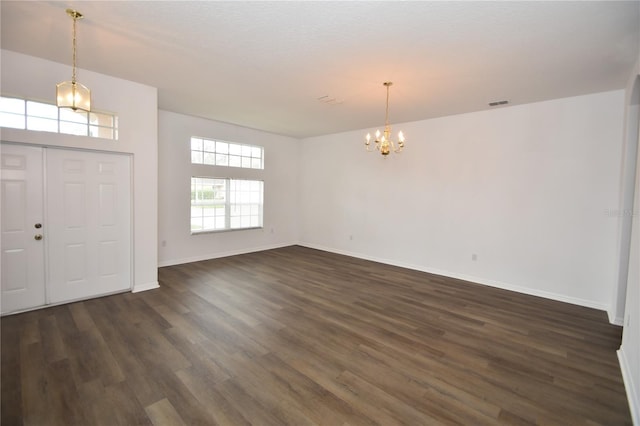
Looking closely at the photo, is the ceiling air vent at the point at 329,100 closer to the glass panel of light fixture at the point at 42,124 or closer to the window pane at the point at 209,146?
the window pane at the point at 209,146

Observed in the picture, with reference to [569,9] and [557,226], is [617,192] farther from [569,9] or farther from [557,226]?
[569,9]

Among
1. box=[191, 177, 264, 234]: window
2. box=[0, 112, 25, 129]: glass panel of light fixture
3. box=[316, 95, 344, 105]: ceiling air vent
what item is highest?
box=[316, 95, 344, 105]: ceiling air vent

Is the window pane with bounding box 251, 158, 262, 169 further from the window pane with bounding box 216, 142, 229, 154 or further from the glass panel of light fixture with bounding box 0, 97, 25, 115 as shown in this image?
the glass panel of light fixture with bounding box 0, 97, 25, 115

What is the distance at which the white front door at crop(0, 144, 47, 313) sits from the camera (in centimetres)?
325

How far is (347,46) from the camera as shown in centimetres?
281

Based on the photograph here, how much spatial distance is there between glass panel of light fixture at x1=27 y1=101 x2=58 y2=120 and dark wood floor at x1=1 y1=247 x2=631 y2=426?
2380 millimetres

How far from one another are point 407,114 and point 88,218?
5256 mm

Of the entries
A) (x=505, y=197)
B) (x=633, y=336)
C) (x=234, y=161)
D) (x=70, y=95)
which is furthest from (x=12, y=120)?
(x=505, y=197)

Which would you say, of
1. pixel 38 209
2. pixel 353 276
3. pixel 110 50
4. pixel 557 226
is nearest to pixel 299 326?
pixel 353 276

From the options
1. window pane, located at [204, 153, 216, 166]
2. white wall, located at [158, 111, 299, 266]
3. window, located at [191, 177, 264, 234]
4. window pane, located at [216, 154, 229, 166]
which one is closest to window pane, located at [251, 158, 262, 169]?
white wall, located at [158, 111, 299, 266]

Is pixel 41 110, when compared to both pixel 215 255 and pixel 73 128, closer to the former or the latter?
pixel 73 128

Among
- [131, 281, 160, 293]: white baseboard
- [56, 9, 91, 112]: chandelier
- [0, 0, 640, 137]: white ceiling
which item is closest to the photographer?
[0, 0, 640, 137]: white ceiling

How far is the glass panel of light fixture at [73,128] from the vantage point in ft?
11.7

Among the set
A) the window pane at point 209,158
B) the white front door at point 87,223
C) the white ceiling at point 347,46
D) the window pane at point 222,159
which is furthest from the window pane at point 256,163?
the white front door at point 87,223
